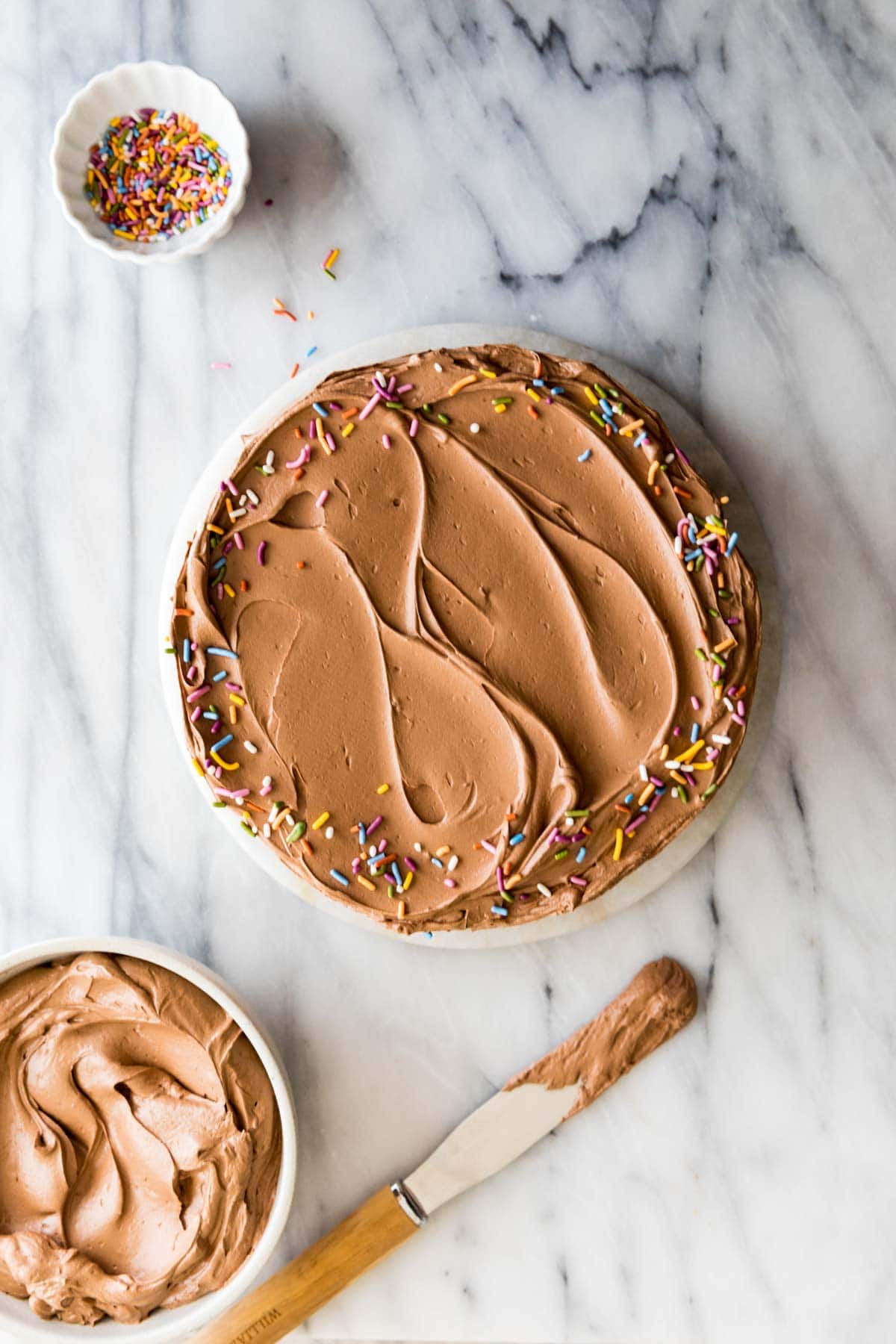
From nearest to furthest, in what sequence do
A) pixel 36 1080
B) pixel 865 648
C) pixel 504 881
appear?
pixel 504 881 < pixel 36 1080 < pixel 865 648

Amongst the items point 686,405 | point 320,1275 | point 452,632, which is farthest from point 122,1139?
point 686,405

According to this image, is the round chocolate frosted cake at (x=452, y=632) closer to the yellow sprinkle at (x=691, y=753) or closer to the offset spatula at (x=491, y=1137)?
the yellow sprinkle at (x=691, y=753)

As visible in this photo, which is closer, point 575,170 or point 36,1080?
point 36,1080

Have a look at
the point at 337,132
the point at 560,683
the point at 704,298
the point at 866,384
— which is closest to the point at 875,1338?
the point at 560,683

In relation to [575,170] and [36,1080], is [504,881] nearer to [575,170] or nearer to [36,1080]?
[36,1080]

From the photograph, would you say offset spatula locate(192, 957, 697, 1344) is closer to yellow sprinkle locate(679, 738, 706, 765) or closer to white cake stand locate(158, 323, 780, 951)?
white cake stand locate(158, 323, 780, 951)

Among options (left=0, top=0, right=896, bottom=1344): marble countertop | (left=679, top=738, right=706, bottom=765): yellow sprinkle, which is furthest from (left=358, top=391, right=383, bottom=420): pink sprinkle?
(left=679, top=738, right=706, bottom=765): yellow sprinkle

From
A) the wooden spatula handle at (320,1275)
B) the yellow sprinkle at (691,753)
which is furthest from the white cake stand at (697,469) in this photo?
the wooden spatula handle at (320,1275)
